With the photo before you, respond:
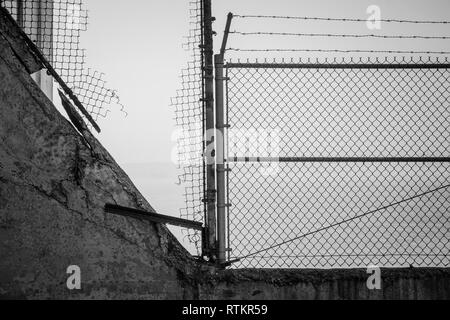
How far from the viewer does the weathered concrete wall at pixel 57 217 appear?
2.54m

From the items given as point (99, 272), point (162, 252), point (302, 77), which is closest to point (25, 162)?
point (99, 272)

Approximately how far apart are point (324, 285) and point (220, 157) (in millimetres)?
1291

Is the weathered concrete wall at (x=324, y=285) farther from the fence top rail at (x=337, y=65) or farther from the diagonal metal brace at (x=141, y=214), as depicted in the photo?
the fence top rail at (x=337, y=65)

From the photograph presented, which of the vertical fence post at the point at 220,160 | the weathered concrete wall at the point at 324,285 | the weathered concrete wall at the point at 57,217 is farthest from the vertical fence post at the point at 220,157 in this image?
the weathered concrete wall at the point at 57,217

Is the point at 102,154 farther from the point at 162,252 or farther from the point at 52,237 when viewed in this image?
the point at 162,252

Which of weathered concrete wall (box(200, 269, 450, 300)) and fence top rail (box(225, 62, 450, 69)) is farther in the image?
fence top rail (box(225, 62, 450, 69))

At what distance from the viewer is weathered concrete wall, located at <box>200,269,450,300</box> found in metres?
2.72

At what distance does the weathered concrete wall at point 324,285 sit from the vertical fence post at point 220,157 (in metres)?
0.22

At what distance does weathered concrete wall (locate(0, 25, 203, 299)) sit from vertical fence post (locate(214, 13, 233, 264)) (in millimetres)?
459

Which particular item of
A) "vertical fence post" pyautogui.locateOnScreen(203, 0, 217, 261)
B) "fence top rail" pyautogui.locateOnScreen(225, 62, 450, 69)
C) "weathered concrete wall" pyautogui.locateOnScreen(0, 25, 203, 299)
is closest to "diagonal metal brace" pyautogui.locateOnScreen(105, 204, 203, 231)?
"weathered concrete wall" pyautogui.locateOnScreen(0, 25, 203, 299)

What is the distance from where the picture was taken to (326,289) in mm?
2775

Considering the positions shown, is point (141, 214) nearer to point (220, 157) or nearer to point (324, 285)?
point (220, 157)

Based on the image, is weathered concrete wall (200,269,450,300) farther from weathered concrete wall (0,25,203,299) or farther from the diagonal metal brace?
the diagonal metal brace
